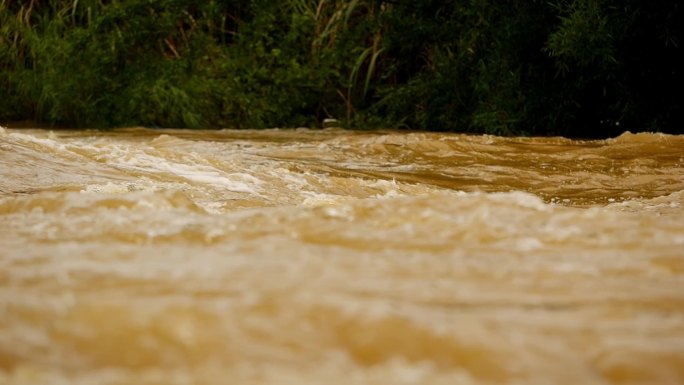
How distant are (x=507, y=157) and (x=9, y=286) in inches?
189

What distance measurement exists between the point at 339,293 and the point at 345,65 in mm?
7728

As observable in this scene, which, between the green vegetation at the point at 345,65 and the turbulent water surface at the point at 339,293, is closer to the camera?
the turbulent water surface at the point at 339,293

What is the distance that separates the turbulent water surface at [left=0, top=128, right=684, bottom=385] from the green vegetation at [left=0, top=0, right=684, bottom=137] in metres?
4.68

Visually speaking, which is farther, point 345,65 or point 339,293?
point 345,65

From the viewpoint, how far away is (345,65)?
9.31 metres

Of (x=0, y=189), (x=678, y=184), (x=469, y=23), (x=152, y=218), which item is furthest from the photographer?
(x=469, y=23)

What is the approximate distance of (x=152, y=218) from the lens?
249 cm

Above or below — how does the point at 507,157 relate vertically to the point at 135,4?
below

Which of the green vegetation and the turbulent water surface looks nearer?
the turbulent water surface

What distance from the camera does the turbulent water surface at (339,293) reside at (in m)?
1.41

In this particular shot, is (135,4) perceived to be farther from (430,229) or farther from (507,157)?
(430,229)

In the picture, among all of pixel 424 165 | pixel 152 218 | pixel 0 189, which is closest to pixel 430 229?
pixel 152 218

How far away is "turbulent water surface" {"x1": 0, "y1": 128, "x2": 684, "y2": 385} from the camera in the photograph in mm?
1406

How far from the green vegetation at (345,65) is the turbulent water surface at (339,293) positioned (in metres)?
4.68
